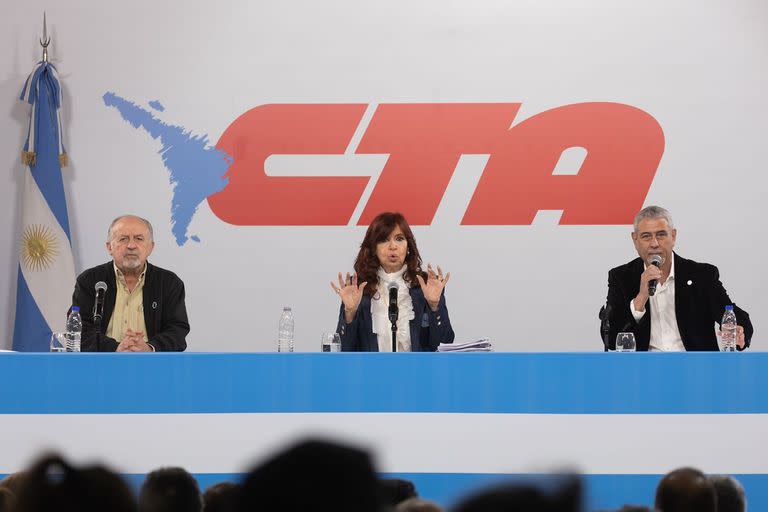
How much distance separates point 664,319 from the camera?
4.83 metres

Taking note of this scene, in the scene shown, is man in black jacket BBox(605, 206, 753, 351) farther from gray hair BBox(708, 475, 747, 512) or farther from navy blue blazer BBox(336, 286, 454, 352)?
gray hair BBox(708, 475, 747, 512)

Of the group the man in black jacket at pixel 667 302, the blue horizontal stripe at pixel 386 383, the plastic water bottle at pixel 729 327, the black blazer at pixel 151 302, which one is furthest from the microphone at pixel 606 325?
the black blazer at pixel 151 302

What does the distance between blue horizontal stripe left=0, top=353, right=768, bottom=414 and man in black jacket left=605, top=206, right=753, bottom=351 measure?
2.61ft

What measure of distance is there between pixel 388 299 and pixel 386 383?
1.02 m

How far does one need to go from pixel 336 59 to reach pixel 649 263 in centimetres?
251

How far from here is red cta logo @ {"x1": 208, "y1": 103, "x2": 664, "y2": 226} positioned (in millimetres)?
6234

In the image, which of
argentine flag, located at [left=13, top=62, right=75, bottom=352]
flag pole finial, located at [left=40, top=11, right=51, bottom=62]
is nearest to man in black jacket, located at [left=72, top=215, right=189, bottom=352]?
argentine flag, located at [left=13, top=62, right=75, bottom=352]

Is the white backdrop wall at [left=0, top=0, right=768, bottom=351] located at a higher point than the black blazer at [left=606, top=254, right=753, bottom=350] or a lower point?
higher

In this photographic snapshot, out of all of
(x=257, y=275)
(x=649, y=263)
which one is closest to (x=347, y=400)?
(x=649, y=263)

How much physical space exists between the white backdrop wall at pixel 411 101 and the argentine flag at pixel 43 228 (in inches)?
5.5

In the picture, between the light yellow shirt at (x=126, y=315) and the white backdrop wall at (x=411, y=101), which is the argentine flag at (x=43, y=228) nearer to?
the white backdrop wall at (x=411, y=101)

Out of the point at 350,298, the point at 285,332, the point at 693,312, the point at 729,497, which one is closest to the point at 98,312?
the point at 285,332

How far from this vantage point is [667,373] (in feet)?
12.7

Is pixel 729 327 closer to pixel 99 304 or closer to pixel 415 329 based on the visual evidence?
pixel 415 329
